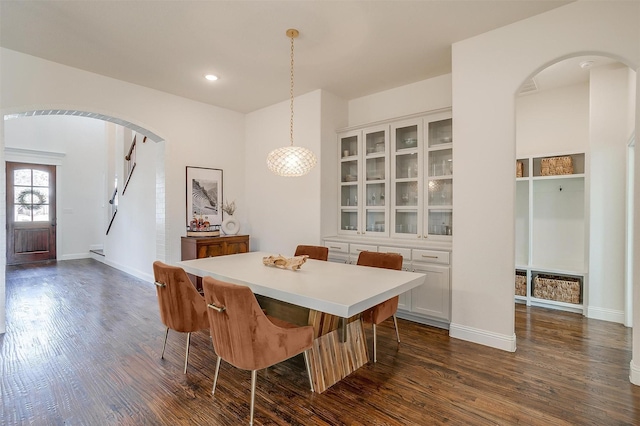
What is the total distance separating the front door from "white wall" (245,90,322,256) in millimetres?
5433

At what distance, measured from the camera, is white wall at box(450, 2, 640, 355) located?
2.67 metres

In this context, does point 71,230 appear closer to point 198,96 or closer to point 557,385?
point 198,96

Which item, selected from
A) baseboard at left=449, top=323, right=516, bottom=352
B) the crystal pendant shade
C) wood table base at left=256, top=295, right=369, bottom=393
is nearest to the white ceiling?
the crystal pendant shade

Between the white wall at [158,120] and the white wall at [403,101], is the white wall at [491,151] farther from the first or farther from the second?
the white wall at [158,120]

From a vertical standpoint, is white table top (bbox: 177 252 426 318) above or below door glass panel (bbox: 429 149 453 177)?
below

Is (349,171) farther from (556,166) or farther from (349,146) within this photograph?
(556,166)

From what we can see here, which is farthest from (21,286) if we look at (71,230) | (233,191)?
(233,191)

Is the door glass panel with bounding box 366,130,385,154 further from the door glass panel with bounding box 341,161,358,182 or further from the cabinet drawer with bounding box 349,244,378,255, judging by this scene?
the cabinet drawer with bounding box 349,244,378,255

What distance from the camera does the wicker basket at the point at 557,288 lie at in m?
3.81

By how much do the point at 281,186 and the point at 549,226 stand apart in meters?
3.86

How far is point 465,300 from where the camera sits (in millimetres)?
→ 3096

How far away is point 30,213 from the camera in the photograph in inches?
284

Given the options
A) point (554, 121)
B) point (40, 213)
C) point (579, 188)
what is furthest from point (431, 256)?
point (40, 213)

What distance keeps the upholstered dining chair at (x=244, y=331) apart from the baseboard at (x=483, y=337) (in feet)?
6.41
